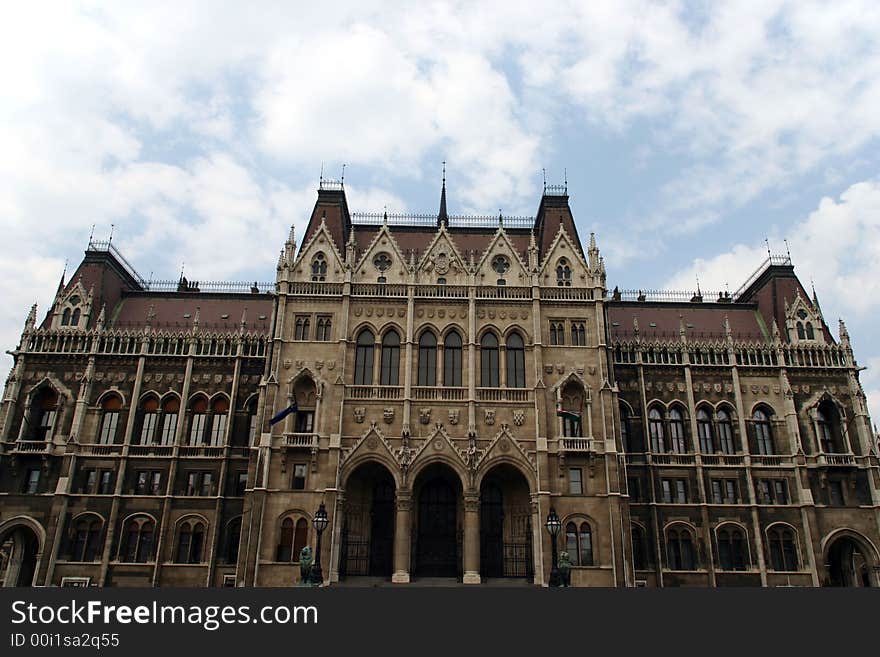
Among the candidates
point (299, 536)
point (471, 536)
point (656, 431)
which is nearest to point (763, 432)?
point (656, 431)

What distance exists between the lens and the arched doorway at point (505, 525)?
37812 mm

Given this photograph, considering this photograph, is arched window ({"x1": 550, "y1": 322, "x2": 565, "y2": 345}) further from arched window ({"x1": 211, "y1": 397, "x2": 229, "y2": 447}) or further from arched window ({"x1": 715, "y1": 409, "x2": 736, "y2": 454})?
arched window ({"x1": 211, "y1": 397, "x2": 229, "y2": 447})

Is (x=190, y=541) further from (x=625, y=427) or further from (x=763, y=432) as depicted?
(x=763, y=432)

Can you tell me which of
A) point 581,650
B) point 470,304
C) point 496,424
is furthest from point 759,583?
point 581,650

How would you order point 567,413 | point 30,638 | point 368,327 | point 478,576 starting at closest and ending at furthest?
point 30,638 < point 478,576 < point 567,413 < point 368,327

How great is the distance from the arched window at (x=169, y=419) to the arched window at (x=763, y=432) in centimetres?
3779

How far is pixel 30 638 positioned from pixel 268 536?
21.5 metres

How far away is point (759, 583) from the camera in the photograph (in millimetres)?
40688

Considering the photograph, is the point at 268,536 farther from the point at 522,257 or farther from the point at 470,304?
the point at 522,257

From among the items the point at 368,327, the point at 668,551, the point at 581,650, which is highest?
the point at 368,327

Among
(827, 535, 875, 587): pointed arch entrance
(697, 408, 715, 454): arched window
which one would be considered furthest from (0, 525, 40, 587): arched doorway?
(827, 535, 875, 587): pointed arch entrance

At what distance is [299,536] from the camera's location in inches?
1436

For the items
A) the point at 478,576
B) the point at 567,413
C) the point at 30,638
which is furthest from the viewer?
the point at 567,413

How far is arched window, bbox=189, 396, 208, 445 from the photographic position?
44.2 meters
